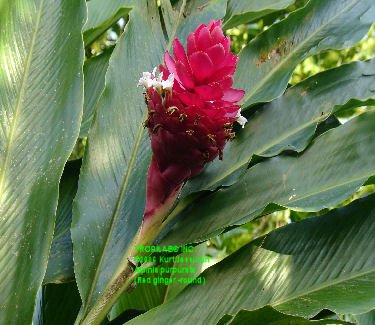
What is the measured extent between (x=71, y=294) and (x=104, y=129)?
41cm

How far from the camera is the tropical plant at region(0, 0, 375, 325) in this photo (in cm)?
88

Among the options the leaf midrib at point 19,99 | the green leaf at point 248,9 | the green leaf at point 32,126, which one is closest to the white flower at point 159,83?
the green leaf at point 32,126

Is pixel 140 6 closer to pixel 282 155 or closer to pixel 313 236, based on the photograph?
pixel 282 155

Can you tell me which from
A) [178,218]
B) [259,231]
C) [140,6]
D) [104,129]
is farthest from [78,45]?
[259,231]

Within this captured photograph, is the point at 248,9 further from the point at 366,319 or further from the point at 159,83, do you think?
the point at 366,319

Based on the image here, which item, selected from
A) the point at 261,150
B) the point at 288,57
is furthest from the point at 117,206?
the point at 288,57

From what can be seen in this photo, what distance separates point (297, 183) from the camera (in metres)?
1.01

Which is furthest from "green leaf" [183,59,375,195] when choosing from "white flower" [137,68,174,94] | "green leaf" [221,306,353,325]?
"green leaf" [221,306,353,325]

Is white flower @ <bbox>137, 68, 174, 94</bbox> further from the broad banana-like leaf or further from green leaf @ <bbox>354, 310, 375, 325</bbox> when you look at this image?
green leaf @ <bbox>354, 310, 375, 325</bbox>

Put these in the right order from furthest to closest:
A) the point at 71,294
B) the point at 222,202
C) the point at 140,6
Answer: the point at 140,6, the point at 71,294, the point at 222,202

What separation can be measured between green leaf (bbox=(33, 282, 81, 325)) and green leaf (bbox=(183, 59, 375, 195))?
391 millimetres

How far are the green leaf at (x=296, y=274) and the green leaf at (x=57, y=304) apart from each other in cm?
34

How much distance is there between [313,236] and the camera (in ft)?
3.11

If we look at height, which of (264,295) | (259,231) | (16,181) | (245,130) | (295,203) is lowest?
(259,231)
